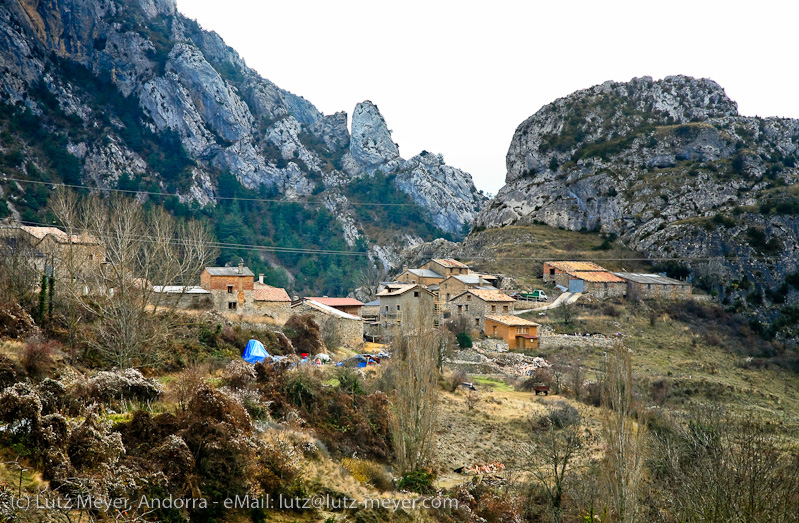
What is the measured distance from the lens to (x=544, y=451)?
89.1 feet

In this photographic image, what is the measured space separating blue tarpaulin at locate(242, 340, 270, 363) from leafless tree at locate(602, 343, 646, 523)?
17265 millimetres

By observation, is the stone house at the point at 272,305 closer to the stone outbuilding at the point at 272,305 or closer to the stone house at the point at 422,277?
the stone outbuilding at the point at 272,305

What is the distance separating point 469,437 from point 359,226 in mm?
108339

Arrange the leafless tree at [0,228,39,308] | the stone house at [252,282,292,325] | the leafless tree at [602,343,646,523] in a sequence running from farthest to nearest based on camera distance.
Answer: the stone house at [252,282,292,325] < the leafless tree at [0,228,39,308] < the leafless tree at [602,343,646,523]

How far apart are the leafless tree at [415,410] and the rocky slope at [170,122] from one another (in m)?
77.4

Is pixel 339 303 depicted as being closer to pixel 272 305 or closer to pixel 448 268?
pixel 272 305

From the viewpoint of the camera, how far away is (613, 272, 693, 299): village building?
199ft

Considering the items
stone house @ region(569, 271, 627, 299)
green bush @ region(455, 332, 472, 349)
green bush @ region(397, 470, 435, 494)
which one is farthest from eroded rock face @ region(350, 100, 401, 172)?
green bush @ region(397, 470, 435, 494)

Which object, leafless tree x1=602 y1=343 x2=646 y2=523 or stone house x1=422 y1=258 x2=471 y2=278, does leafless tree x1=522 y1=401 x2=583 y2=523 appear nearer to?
leafless tree x1=602 y1=343 x2=646 y2=523

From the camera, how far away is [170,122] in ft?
407

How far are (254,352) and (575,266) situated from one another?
147ft

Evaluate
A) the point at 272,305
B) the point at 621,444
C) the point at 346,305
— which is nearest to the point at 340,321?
the point at 272,305

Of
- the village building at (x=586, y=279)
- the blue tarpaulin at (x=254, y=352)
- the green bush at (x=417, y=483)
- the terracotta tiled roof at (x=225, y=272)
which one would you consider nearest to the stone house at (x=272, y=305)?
the terracotta tiled roof at (x=225, y=272)

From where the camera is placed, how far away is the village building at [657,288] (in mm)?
60688
